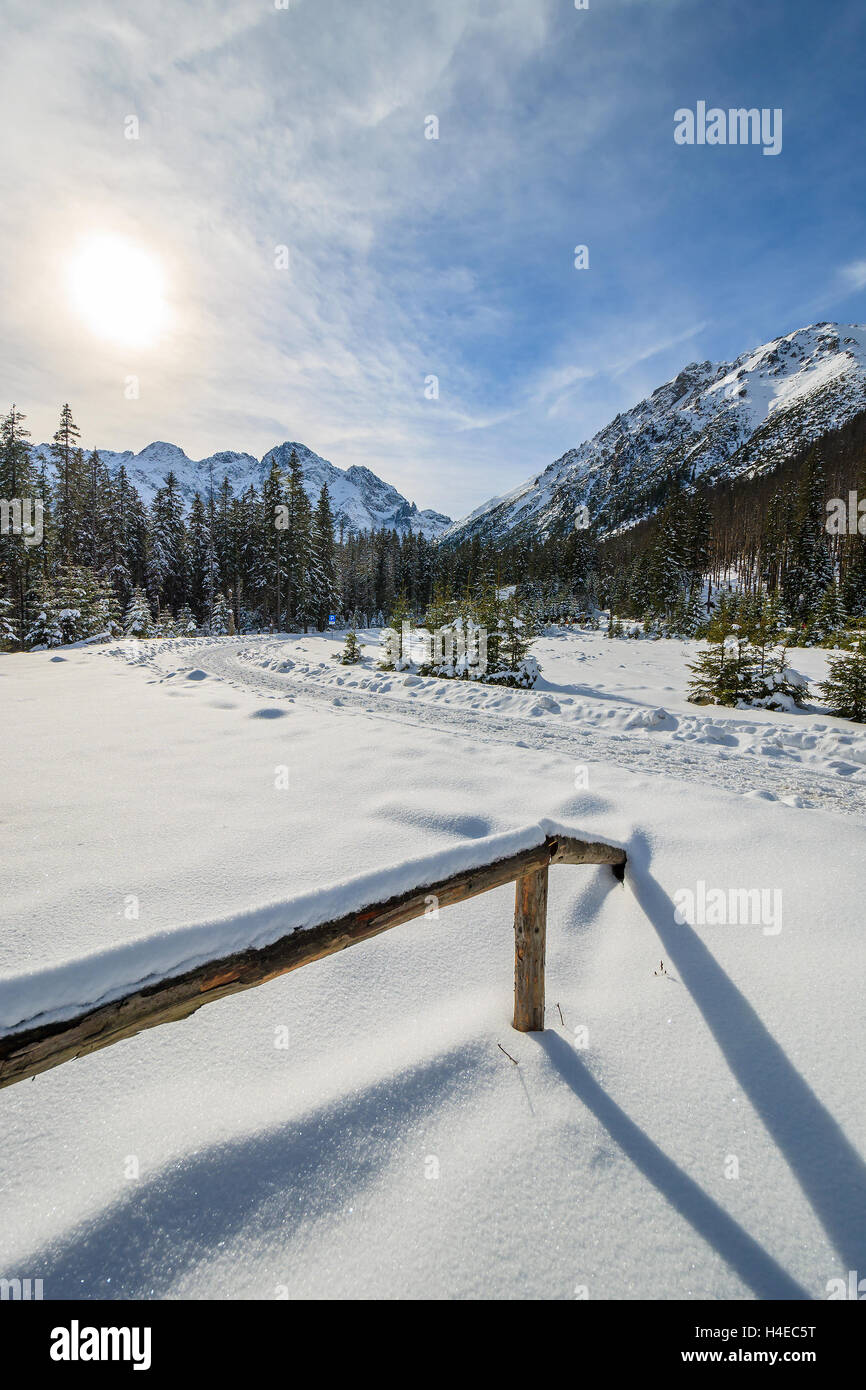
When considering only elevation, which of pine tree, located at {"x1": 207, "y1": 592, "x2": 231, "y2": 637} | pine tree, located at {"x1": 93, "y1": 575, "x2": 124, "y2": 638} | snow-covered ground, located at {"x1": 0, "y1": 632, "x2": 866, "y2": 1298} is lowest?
snow-covered ground, located at {"x1": 0, "y1": 632, "x2": 866, "y2": 1298}

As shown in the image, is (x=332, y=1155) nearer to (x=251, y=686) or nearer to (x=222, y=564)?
(x=251, y=686)

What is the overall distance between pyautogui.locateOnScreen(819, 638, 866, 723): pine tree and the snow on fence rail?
10853mm

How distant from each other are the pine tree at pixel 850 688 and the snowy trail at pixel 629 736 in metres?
1.44

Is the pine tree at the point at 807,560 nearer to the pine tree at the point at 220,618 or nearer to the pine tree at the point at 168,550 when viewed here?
the pine tree at the point at 220,618

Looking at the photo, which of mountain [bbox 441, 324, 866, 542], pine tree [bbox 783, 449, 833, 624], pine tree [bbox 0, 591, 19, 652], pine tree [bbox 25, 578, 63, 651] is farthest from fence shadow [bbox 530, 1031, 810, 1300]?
mountain [bbox 441, 324, 866, 542]

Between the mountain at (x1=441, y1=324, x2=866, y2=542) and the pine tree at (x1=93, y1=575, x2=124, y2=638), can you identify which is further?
the mountain at (x1=441, y1=324, x2=866, y2=542)

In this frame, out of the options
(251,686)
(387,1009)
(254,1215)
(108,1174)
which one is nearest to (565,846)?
(387,1009)

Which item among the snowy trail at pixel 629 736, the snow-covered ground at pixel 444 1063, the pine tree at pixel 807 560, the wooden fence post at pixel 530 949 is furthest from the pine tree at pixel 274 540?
the pine tree at pixel 807 560

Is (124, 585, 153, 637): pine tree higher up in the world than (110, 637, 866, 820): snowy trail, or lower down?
higher up

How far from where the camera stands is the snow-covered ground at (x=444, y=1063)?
1.89 m

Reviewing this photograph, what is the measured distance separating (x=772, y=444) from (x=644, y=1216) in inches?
6794

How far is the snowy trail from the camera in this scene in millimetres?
6203

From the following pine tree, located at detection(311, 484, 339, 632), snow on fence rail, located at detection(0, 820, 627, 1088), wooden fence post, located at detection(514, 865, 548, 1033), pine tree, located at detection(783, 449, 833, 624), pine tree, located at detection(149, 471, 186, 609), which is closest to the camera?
snow on fence rail, located at detection(0, 820, 627, 1088)

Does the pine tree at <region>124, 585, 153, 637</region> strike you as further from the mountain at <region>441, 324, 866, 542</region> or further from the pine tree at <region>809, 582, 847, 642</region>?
the mountain at <region>441, 324, 866, 542</region>
